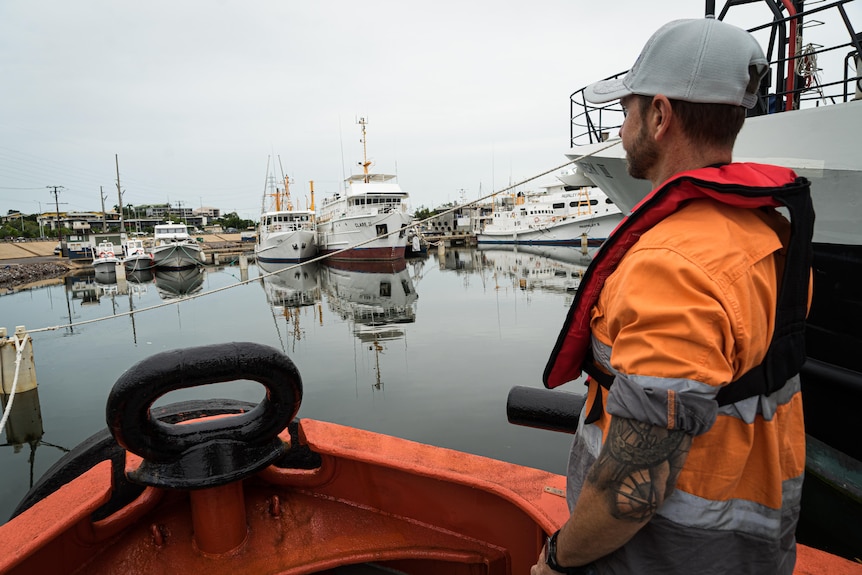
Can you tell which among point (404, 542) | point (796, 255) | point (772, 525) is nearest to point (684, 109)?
point (796, 255)

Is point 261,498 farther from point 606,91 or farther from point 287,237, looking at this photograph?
point 287,237

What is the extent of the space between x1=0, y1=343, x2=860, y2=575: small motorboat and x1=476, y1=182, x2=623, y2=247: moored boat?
41.3 metres

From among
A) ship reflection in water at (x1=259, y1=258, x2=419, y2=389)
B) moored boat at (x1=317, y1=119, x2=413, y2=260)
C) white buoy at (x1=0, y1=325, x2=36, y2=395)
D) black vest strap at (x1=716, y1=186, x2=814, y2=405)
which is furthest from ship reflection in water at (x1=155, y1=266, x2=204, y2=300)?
black vest strap at (x1=716, y1=186, x2=814, y2=405)

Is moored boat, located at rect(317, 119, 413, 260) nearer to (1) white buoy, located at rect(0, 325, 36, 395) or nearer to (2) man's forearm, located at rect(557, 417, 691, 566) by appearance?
(1) white buoy, located at rect(0, 325, 36, 395)

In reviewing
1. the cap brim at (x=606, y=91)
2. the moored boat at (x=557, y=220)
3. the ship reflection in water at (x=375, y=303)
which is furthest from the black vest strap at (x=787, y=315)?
the moored boat at (x=557, y=220)

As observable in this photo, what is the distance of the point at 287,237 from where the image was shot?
37.7m

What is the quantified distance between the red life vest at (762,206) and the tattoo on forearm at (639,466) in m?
0.18

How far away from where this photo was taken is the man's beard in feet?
4.00

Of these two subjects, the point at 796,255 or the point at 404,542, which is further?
the point at 404,542

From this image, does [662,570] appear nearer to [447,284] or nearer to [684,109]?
[684,109]

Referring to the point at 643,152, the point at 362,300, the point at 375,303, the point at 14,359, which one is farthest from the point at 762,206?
the point at 362,300

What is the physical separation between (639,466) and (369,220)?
3388cm

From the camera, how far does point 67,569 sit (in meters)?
2.02

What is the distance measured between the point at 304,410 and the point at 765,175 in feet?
24.8
